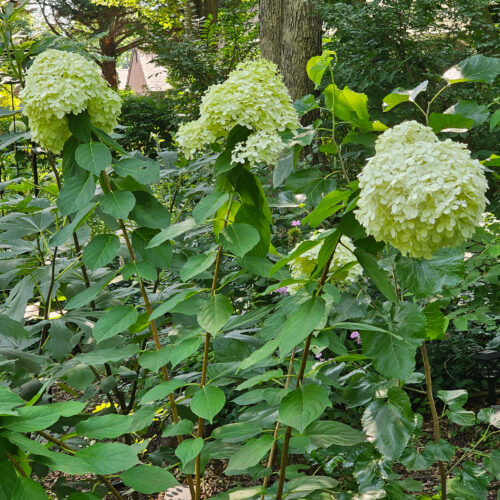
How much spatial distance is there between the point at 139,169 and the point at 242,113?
1.25ft

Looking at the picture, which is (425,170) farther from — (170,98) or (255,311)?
(170,98)

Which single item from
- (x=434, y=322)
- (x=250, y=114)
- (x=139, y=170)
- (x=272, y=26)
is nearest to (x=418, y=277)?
(x=434, y=322)

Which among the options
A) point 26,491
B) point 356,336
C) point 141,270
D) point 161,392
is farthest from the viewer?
point 356,336

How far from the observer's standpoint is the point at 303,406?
1162mm

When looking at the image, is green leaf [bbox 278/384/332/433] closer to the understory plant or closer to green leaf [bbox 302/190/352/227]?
the understory plant

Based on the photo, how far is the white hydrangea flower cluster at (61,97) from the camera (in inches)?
57.2

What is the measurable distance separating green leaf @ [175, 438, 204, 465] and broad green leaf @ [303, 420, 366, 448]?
252 mm

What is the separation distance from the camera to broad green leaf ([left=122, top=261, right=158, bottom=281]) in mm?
1535

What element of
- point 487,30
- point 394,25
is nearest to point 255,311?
point 394,25

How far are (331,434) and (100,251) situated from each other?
0.76 m

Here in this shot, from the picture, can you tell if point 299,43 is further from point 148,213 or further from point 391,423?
point 391,423

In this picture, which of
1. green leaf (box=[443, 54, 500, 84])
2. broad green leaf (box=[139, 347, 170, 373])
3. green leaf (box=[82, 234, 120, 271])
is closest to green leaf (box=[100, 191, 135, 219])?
green leaf (box=[82, 234, 120, 271])

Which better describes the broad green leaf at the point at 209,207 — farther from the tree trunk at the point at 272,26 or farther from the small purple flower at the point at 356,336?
the tree trunk at the point at 272,26

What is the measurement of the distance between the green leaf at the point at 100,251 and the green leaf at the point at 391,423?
31.3 inches
